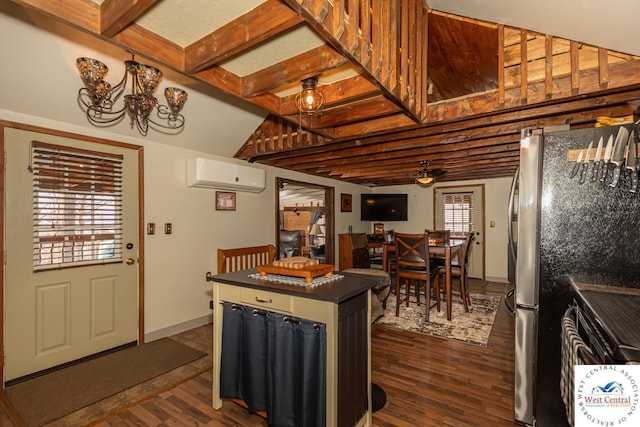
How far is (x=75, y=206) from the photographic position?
2688 mm

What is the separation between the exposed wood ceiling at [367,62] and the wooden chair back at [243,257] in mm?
1419

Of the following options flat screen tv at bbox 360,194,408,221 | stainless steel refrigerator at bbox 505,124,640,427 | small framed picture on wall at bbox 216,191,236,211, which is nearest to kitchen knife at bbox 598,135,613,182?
stainless steel refrigerator at bbox 505,124,640,427

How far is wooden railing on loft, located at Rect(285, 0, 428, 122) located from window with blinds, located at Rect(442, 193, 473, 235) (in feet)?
15.0

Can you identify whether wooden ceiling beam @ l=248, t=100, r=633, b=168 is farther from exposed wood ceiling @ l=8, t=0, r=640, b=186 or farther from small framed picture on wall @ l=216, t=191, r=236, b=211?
small framed picture on wall @ l=216, t=191, r=236, b=211

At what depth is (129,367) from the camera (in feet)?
8.70

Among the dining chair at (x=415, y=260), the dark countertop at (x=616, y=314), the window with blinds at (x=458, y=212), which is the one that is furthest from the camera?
the window with blinds at (x=458, y=212)

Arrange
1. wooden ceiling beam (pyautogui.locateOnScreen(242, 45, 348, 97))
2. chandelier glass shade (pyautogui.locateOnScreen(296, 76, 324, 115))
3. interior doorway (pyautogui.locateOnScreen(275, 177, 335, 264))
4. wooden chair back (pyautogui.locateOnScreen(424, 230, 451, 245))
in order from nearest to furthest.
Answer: wooden ceiling beam (pyautogui.locateOnScreen(242, 45, 348, 97)) < chandelier glass shade (pyautogui.locateOnScreen(296, 76, 324, 115)) < wooden chair back (pyautogui.locateOnScreen(424, 230, 451, 245)) < interior doorway (pyautogui.locateOnScreen(275, 177, 335, 264))

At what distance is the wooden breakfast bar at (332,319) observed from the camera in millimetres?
1579

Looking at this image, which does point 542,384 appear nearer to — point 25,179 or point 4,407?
point 4,407

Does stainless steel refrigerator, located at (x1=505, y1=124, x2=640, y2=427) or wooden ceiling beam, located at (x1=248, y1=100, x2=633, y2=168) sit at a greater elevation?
wooden ceiling beam, located at (x1=248, y1=100, x2=633, y2=168)

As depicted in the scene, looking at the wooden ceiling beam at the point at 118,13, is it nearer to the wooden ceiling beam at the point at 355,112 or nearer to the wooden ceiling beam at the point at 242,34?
the wooden ceiling beam at the point at 242,34

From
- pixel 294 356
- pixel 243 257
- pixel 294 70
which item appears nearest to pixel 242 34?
pixel 294 70

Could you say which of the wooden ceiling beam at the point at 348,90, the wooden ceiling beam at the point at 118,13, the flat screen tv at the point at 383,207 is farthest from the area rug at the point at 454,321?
the wooden ceiling beam at the point at 118,13

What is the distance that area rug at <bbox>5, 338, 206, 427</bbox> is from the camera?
6.84 ft
